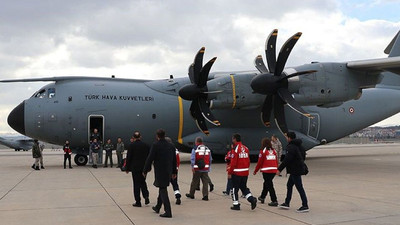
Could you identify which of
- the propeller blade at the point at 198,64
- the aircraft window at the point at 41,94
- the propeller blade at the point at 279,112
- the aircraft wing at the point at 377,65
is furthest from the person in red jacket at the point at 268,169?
the aircraft window at the point at 41,94

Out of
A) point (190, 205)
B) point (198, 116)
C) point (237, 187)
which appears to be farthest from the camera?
point (198, 116)

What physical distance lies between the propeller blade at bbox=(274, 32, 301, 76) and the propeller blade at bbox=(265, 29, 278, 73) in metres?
0.29

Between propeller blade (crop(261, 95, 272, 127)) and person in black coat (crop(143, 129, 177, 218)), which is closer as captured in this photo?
person in black coat (crop(143, 129, 177, 218))

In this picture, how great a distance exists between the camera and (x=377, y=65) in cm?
1616

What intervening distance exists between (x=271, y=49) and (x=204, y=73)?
2.87 meters

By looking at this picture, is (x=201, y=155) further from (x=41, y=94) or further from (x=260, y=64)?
(x=41, y=94)

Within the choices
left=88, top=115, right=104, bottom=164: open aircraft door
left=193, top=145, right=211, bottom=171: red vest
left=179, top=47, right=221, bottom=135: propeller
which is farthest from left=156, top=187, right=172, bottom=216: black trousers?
left=88, top=115, right=104, bottom=164: open aircraft door

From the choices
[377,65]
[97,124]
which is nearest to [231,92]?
[377,65]

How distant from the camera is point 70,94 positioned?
18.2 metres

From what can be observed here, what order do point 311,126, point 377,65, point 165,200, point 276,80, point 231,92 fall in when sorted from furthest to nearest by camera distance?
point 311,126, point 231,92, point 377,65, point 276,80, point 165,200

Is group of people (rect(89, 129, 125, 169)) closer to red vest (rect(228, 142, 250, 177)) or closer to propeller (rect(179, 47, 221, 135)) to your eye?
propeller (rect(179, 47, 221, 135))

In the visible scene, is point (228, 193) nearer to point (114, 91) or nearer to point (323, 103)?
point (323, 103)

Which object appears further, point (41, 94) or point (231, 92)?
point (41, 94)

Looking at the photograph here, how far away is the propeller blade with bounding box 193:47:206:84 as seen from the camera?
16.9m
